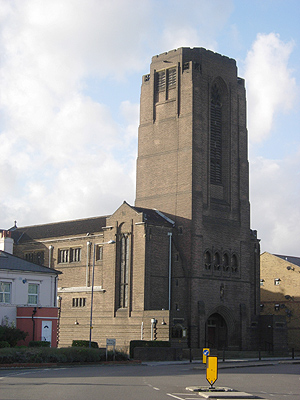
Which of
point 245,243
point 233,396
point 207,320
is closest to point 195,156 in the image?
point 245,243

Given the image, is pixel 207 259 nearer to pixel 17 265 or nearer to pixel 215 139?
pixel 215 139

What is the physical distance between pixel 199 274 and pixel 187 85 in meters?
19.2

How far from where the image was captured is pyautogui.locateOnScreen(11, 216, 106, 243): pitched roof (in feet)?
226

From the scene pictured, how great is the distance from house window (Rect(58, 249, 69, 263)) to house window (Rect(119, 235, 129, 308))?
27.5ft

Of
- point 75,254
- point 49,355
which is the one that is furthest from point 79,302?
point 49,355

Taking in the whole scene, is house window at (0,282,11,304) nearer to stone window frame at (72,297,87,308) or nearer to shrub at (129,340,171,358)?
shrub at (129,340,171,358)

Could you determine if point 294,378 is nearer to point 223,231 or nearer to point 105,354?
point 105,354

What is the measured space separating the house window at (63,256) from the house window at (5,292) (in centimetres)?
2137

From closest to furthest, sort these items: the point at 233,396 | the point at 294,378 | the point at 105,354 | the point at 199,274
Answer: the point at 233,396, the point at 294,378, the point at 105,354, the point at 199,274

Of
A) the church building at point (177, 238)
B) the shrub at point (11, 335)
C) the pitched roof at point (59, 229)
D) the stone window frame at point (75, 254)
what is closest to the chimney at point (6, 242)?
the pitched roof at point (59, 229)

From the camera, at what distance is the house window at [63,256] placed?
6851 centimetres

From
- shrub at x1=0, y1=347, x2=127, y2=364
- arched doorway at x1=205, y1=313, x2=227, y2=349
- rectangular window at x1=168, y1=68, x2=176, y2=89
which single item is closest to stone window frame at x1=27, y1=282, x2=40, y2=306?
shrub at x1=0, y1=347, x2=127, y2=364

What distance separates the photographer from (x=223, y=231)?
213ft

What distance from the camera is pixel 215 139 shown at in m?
67.1
